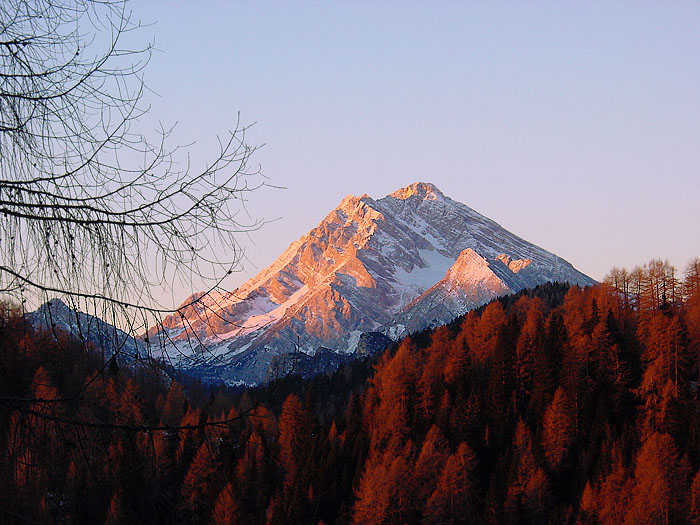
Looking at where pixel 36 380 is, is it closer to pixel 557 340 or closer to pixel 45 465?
pixel 45 465

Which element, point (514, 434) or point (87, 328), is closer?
point (87, 328)

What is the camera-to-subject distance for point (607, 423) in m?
70.8

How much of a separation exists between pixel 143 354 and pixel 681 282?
103054mm

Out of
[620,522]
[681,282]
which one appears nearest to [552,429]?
[620,522]

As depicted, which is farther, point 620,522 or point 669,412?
point 669,412

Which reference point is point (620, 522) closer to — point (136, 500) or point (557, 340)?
point (557, 340)

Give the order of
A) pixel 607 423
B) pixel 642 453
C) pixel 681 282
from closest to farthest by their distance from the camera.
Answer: pixel 642 453, pixel 607 423, pixel 681 282

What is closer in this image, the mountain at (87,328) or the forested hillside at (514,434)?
the mountain at (87,328)

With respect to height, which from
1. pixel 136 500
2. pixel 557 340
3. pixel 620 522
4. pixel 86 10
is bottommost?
pixel 620 522

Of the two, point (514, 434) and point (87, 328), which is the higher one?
point (514, 434)

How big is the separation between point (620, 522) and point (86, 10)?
59449mm

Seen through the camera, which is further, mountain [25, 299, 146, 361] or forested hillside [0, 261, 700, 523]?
forested hillside [0, 261, 700, 523]

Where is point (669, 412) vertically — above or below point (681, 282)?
below

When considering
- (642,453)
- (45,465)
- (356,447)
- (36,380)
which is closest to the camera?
(45,465)
